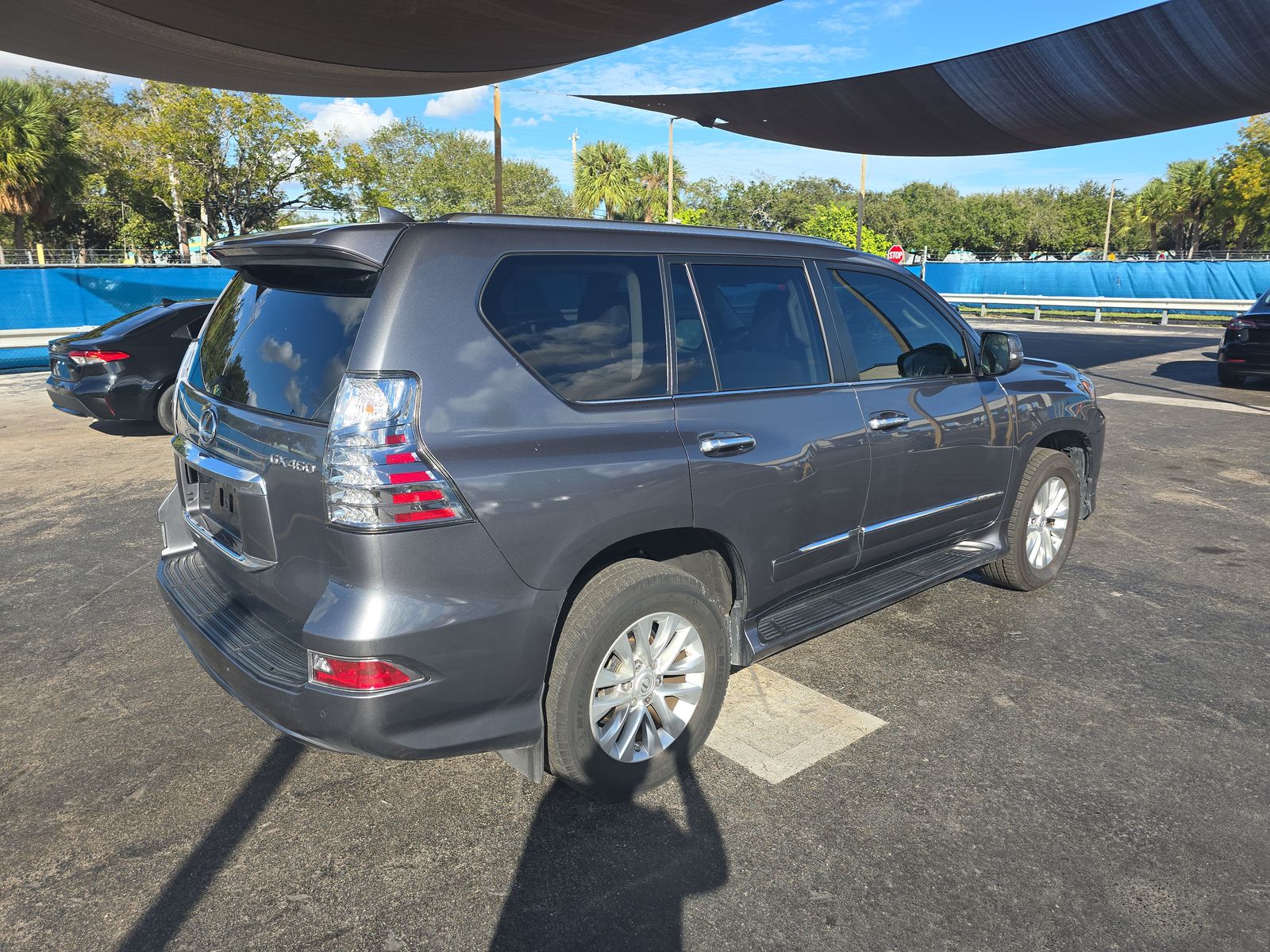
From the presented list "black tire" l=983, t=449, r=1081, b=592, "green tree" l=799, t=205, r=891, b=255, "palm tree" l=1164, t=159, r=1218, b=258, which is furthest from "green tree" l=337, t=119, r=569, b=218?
"black tire" l=983, t=449, r=1081, b=592

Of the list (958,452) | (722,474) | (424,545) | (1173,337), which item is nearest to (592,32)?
(958,452)

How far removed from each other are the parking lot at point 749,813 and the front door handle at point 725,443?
1.16 meters

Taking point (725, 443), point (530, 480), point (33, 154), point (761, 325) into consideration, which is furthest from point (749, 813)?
point (33, 154)

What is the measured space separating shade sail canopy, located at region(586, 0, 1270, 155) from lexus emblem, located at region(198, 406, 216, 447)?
11564 mm

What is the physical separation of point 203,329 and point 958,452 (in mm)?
3348

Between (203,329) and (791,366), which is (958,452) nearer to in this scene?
(791,366)

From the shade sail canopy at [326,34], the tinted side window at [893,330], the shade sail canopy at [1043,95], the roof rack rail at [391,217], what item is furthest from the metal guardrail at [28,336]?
the tinted side window at [893,330]

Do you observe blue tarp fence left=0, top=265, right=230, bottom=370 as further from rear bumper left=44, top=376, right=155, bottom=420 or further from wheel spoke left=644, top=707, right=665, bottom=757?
wheel spoke left=644, top=707, right=665, bottom=757

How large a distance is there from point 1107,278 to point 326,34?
3176 centimetres

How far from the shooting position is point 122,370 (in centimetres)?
940

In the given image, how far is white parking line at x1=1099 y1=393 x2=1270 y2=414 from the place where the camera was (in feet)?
37.0

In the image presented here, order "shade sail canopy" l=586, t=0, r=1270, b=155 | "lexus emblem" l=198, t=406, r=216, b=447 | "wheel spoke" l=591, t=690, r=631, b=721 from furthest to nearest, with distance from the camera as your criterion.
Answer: "shade sail canopy" l=586, t=0, r=1270, b=155
"lexus emblem" l=198, t=406, r=216, b=447
"wheel spoke" l=591, t=690, r=631, b=721

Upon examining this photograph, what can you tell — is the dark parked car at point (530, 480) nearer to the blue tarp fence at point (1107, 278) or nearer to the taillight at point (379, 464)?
the taillight at point (379, 464)

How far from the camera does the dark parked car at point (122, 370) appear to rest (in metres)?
9.37
